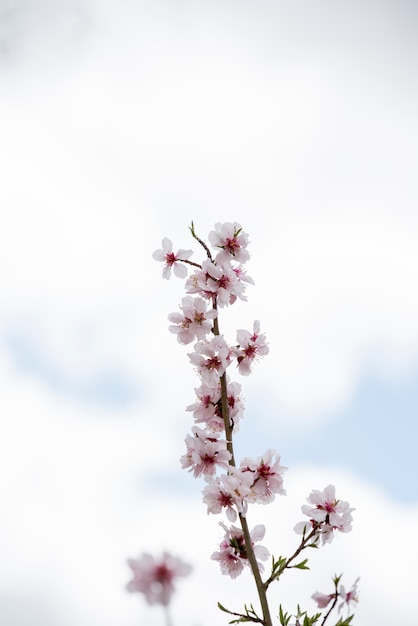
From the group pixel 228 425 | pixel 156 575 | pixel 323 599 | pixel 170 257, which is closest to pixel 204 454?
pixel 228 425

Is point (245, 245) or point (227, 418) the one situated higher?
point (245, 245)

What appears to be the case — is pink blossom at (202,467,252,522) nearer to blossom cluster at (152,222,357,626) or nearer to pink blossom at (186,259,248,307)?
blossom cluster at (152,222,357,626)

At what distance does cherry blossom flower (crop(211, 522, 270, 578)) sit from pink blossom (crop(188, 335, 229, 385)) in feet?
3.66

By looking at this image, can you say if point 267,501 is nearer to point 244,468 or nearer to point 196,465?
point 244,468

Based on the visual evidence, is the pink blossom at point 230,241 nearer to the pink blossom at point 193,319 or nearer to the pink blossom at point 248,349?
the pink blossom at point 193,319

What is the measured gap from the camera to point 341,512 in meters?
5.00

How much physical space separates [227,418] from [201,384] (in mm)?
361

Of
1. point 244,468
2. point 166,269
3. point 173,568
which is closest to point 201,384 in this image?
point 244,468

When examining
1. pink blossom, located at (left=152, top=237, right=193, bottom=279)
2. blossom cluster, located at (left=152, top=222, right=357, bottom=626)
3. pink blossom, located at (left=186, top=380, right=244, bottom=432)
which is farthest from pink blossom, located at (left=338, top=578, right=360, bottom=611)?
pink blossom, located at (left=152, top=237, right=193, bottom=279)

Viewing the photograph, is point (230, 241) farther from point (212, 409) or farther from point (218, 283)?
point (212, 409)

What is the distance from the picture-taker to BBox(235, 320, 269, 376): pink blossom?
530 cm

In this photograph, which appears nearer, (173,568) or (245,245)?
(173,568)

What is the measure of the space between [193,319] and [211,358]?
365 millimetres

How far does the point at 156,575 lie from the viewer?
265cm
